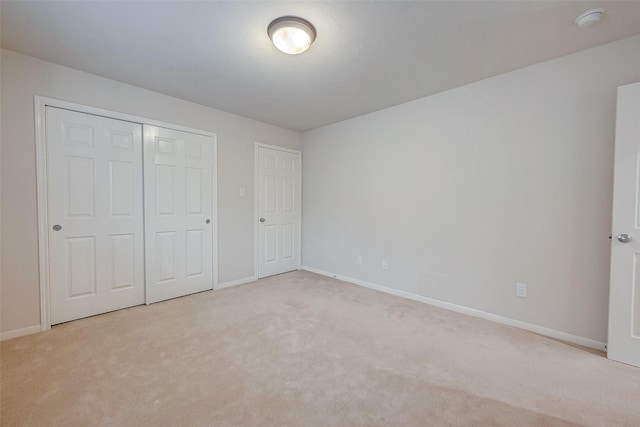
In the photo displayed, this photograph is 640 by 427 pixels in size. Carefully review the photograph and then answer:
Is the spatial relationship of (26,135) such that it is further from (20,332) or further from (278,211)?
(278,211)

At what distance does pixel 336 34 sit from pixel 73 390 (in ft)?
9.66

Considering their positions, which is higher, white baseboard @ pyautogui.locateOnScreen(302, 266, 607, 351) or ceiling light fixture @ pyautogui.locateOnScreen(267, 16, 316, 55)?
ceiling light fixture @ pyautogui.locateOnScreen(267, 16, 316, 55)

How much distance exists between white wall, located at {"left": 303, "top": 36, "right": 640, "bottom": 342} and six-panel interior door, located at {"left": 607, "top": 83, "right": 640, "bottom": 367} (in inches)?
7.3

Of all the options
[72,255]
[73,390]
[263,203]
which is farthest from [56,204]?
[263,203]

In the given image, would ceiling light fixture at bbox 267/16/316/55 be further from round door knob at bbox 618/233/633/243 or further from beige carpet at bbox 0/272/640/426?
round door knob at bbox 618/233/633/243

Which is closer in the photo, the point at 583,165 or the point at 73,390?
the point at 73,390

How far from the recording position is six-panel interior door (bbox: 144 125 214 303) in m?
3.00

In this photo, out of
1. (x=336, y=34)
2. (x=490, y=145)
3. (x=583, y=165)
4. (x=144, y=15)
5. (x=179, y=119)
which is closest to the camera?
(x=144, y=15)

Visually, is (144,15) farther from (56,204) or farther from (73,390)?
(73,390)

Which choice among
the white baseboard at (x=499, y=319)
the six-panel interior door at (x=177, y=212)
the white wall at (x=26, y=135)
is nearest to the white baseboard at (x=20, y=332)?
the white wall at (x=26, y=135)

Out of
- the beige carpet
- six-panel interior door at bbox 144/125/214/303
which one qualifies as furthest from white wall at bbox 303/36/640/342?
six-panel interior door at bbox 144/125/214/303

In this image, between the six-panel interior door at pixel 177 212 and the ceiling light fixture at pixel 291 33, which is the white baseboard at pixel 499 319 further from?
the ceiling light fixture at pixel 291 33

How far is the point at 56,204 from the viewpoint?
244 centimetres

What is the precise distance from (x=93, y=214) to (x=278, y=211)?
2.31 metres
